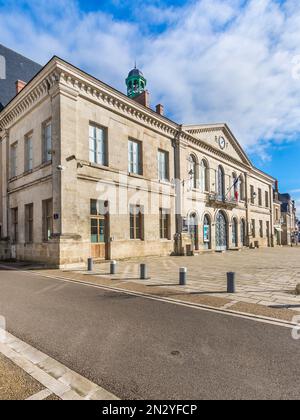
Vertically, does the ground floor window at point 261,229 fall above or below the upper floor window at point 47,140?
below

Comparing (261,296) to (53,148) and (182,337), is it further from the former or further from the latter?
(53,148)

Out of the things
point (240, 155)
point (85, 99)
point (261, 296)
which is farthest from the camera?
point (240, 155)

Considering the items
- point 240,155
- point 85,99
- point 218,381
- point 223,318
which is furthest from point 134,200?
point 240,155

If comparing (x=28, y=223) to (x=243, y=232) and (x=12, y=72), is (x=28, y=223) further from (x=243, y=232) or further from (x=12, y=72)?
(x=243, y=232)

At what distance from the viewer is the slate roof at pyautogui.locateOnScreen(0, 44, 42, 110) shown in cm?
2297

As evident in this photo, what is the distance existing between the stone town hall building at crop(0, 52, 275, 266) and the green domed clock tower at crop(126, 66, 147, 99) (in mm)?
7446

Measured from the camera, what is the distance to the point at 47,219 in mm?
15867

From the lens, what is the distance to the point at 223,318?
5430mm

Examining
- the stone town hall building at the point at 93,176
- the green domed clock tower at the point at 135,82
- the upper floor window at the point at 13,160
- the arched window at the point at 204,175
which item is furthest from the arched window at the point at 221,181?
the upper floor window at the point at 13,160

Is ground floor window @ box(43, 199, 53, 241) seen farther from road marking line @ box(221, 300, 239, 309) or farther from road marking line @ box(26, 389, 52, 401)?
road marking line @ box(26, 389, 52, 401)

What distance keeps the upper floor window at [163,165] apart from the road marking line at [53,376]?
1851 cm

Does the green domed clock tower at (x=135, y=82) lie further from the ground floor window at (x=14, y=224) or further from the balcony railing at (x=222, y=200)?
the ground floor window at (x=14, y=224)

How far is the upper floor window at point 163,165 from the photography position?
2192 cm
